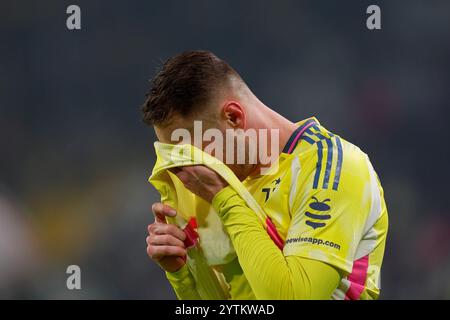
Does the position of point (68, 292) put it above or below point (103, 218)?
below

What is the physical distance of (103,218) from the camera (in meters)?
5.34

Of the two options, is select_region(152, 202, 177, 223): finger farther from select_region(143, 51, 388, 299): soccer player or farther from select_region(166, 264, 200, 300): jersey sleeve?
select_region(166, 264, 200, 300): jersey sleeve

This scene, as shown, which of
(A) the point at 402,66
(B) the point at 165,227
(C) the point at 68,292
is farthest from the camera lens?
(A) the point at 402,66

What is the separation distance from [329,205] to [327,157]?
18 cm

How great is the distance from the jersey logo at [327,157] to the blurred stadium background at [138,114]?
3031 mm

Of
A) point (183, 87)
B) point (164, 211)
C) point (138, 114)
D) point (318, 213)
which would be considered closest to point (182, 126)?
point (183, 87)

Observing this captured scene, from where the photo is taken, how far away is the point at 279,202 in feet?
7.30

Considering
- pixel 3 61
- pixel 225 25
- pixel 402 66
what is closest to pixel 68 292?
pixel 3 61

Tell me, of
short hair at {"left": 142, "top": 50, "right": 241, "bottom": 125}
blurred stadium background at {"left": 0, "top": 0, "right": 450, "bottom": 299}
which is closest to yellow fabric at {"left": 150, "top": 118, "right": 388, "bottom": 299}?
short hair at {"left": 142, "top": 50, "right": 241, "bottom": 125}

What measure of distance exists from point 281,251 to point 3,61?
167 inches

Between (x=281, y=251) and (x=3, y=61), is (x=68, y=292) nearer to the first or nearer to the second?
(x=3, y=61)

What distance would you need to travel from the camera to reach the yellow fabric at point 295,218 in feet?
6.65

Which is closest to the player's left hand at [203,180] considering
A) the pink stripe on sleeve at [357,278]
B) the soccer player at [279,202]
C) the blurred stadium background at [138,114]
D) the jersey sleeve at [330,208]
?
the soccer player at [279,202]

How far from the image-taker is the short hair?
223 centimetres
